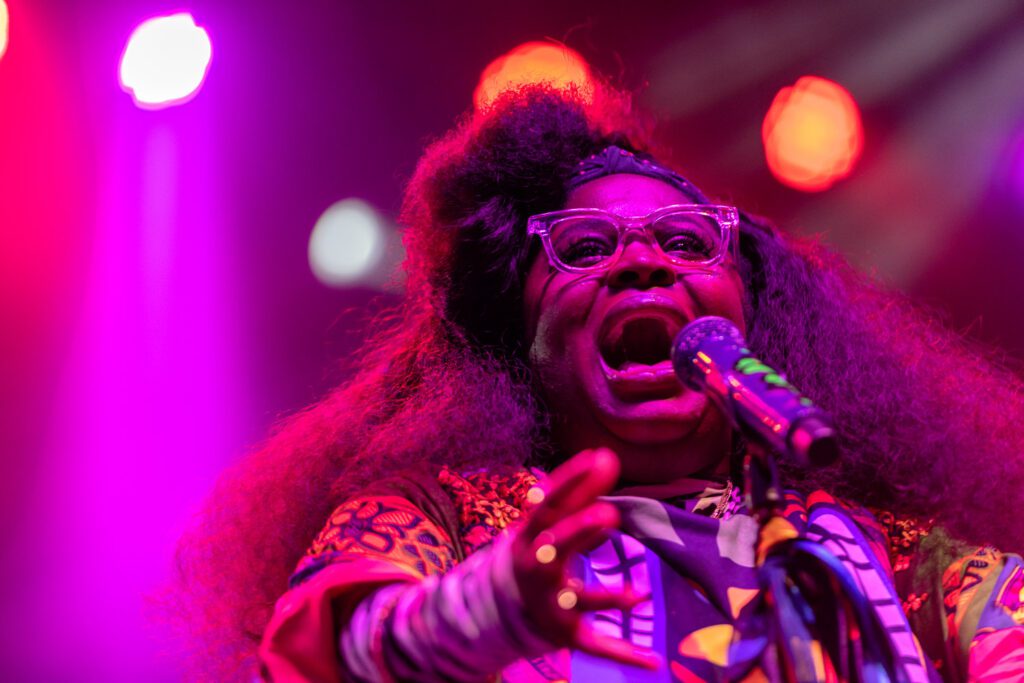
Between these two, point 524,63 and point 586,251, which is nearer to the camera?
point 586,251

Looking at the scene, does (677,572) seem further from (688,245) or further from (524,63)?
(524,63)

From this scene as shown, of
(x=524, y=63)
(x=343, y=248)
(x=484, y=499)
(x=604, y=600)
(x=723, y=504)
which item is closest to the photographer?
(x=604, y=600)

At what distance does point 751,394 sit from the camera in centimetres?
132

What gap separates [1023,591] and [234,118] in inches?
109

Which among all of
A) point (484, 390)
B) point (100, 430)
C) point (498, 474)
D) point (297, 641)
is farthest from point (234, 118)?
point (297, 641)

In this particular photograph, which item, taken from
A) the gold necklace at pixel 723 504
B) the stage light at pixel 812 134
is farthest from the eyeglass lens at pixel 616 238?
the stage light at pixel 812 134

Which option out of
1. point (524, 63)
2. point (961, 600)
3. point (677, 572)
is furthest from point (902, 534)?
point (524, 63)

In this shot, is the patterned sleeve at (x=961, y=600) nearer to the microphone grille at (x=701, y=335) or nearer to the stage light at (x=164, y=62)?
the microphone grille at (x=701, y=335)

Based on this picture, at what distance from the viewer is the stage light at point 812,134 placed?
155 inches

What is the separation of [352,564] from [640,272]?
2.90 feet

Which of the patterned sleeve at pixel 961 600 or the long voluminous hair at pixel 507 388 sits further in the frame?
the long voluminous hair at pixel 507 388

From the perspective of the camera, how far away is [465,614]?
1317 mm

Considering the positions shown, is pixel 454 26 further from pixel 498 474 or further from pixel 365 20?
pixel 498 474

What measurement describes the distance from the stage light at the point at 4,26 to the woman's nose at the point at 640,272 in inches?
89.5
